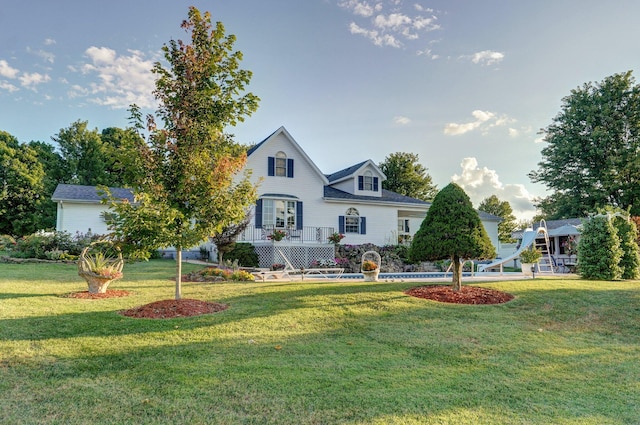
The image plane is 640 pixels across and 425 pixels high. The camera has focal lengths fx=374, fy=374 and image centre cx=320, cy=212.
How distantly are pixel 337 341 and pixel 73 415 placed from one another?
11.3ft

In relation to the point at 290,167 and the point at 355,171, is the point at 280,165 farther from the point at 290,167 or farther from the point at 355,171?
the point at 355,171

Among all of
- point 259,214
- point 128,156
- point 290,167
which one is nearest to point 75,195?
point 259,214

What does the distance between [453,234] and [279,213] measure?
42.6 ft

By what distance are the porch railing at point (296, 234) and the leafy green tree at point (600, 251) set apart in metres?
11.9

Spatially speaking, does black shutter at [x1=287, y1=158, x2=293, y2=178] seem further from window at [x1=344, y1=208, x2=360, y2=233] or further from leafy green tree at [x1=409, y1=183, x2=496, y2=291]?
leafy green tree at [x1=409, y1=183, x2=496, y2=291]

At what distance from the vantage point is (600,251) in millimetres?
13883

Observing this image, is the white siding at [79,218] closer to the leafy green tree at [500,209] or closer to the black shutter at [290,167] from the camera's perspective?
the black shutter at [290,167]

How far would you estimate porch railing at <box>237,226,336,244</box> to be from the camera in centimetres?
2006

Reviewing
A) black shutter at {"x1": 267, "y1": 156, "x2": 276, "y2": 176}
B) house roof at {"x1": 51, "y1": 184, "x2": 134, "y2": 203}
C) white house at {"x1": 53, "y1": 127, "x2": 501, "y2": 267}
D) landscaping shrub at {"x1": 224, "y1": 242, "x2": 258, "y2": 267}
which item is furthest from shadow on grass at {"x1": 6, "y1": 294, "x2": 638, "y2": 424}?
house roof at {"x1": 51, "y1": 184, "x2": 134, "y2": 203}

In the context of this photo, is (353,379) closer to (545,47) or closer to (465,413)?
(465,413)

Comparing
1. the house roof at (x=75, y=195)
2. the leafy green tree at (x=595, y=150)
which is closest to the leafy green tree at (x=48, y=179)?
the house roof at (x=75, y=195)

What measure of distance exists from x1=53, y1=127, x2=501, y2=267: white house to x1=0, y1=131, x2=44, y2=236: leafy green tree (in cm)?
1732

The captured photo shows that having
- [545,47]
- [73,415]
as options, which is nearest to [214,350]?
[73,415]

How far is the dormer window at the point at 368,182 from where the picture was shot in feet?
78.5
